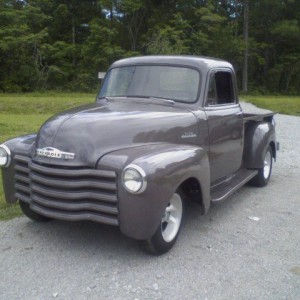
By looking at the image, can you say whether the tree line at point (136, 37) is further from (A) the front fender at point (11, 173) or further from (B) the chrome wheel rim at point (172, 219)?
(B) the chrome wheel rim at point (172, 219)

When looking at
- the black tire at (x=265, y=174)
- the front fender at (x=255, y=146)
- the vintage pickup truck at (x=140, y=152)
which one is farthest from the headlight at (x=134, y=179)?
the black tire at (x=265, y=174)

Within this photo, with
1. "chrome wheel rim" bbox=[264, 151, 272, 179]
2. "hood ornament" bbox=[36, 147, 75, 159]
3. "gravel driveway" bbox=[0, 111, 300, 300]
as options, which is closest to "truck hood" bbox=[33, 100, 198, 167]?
"hood ornament" bbox=[36, 147, 75, 159]

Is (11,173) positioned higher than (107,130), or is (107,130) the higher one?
(107,130)

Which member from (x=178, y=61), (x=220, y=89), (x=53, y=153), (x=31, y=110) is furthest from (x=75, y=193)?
(x=31, y=110)

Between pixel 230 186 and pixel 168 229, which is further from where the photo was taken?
pixel 230 186

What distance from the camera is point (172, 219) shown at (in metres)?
4.32

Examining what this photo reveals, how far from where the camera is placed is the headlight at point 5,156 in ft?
15.3

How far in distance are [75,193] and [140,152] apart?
688 mm

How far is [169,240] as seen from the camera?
422 cm

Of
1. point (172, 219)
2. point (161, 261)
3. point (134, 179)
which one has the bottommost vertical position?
point (161, 261)

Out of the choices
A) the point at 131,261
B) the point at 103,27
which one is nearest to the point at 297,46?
the point at 103,27

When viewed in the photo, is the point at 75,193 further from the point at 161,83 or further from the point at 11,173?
the point at 161,83

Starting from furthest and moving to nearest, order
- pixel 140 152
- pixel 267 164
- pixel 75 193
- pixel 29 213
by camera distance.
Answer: pixel 267 164 → pixel 29 213 → pixel 140 152 → pixel 75 193

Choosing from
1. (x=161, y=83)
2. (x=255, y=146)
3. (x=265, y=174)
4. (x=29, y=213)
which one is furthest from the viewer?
(x=265, y=174)
